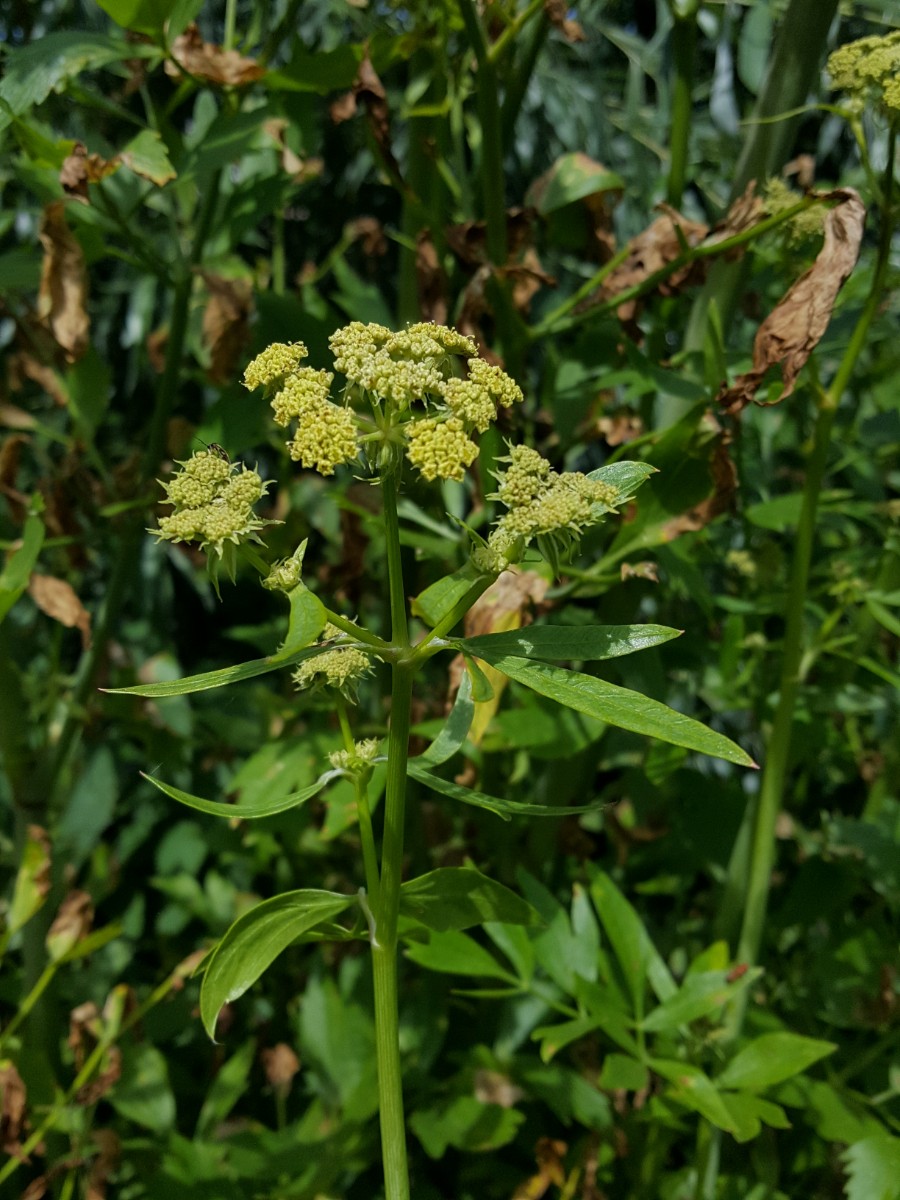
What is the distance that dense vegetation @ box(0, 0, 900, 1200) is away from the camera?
0.87 meters

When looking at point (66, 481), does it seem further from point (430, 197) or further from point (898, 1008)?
point (898, 1008)

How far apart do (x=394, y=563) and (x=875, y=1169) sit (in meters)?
0.66

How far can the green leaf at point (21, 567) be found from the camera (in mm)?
859

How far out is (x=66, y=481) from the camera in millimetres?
1178

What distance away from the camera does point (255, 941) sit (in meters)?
0.58

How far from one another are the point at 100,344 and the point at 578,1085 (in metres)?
1.22

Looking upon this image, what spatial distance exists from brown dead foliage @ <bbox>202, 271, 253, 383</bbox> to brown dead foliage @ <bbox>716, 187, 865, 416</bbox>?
0.49 metres

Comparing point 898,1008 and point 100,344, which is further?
point 100,344

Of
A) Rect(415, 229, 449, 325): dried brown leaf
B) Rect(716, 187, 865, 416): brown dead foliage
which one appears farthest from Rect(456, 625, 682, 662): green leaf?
Rect(415, 229, 449, 325): dried brown leaf

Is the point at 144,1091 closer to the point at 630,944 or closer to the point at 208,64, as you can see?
the point at 630,944

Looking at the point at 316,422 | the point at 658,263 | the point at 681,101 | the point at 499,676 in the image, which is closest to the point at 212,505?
the point at 316,422

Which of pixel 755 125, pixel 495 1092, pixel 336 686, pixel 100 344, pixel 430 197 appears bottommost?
pixel 495 1092

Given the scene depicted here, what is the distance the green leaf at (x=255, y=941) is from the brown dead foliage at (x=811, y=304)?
1.51 feet

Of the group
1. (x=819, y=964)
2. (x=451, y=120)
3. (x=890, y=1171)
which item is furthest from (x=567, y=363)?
(x=890, y=1171)
